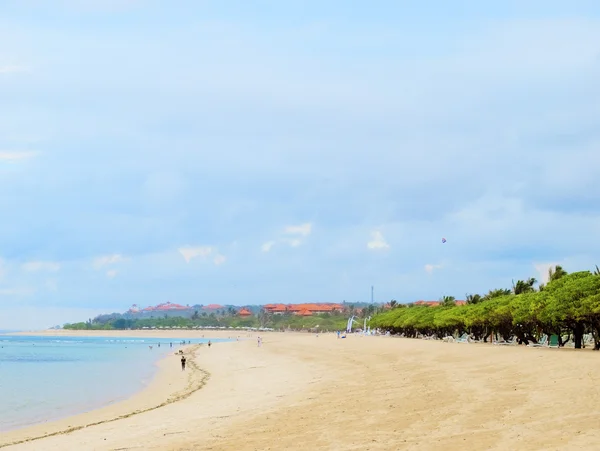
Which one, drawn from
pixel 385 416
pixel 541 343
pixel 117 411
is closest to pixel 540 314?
pixel 541 343

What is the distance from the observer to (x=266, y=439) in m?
16.9

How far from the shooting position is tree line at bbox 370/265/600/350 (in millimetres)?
43062

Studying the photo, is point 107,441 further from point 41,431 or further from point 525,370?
point 525,370

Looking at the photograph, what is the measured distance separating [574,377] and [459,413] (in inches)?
275

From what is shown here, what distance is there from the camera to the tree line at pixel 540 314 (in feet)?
141

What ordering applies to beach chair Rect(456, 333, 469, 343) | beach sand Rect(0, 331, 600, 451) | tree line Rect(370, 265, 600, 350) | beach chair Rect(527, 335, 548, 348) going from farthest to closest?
beach chair Rect(456, 333, 469, 343) → beach chair Rect(527, 335, 548, 348) → tree line Rect(370, 265, 600, 350) → beach sand Rect(0, 331, 600, 451)

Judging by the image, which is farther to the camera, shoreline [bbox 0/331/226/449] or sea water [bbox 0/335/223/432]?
sea water [bbox 0/335/223/432]

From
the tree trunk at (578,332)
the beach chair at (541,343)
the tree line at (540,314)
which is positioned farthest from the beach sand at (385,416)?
the beach chair at (541,343)

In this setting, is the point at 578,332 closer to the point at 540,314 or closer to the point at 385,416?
the point at 540,314

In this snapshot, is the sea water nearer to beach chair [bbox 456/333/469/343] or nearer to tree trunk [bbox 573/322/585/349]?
tree trunk [bbox 573/322/585/349]

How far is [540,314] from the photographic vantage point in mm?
47438

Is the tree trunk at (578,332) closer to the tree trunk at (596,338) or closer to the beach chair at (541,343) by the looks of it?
the tree trunk at (596,338)

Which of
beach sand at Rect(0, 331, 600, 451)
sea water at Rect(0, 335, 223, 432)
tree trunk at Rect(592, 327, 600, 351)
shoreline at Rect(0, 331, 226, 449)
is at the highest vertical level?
tree trunk at Rect(592, 327, 600, 351)

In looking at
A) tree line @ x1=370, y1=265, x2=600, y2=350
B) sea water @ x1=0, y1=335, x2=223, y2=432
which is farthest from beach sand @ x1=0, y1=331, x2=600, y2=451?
tree line @ x1=370, y1=265, x2=600, y2=350
